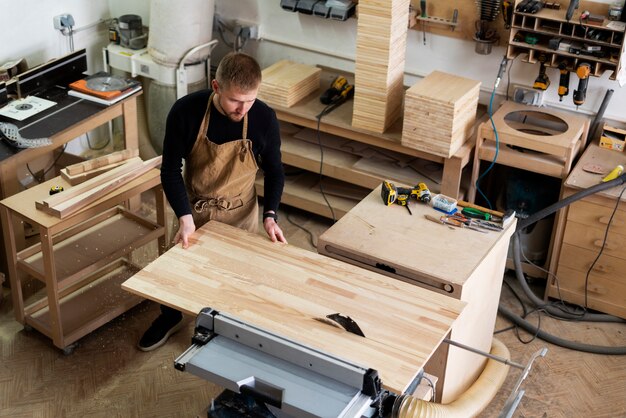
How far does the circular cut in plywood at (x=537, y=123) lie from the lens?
447 cm

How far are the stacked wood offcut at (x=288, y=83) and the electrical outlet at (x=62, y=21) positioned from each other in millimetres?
1295

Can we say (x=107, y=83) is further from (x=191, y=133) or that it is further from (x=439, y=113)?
(x=439, y=113)

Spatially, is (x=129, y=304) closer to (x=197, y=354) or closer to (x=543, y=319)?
(x=197, y=354)

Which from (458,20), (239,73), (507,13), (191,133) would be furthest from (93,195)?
(507,13)

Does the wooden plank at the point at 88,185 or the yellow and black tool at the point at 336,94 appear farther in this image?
the yellow and black tool at the point at 336,94

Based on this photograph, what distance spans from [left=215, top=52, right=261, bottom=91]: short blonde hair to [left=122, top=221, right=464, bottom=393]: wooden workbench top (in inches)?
22.8

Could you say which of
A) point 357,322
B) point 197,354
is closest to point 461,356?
point 357,322

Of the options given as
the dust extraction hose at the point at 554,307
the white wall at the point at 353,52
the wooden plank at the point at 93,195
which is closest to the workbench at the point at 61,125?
the wooden plank at the point at 93,195

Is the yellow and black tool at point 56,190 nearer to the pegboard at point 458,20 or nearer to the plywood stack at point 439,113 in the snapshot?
the plywood stack at point 439,113

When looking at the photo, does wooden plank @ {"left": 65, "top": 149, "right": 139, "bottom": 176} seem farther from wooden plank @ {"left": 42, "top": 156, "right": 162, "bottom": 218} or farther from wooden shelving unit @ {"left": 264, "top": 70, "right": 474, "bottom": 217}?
wooden shelving unit @ {"left": 264, "top": 70, "right": 474, "bottom": 217}

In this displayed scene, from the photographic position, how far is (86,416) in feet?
11.6

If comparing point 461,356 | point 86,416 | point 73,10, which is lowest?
point 86,416

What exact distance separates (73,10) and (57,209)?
212cm

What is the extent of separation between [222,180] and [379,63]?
1311 mm
